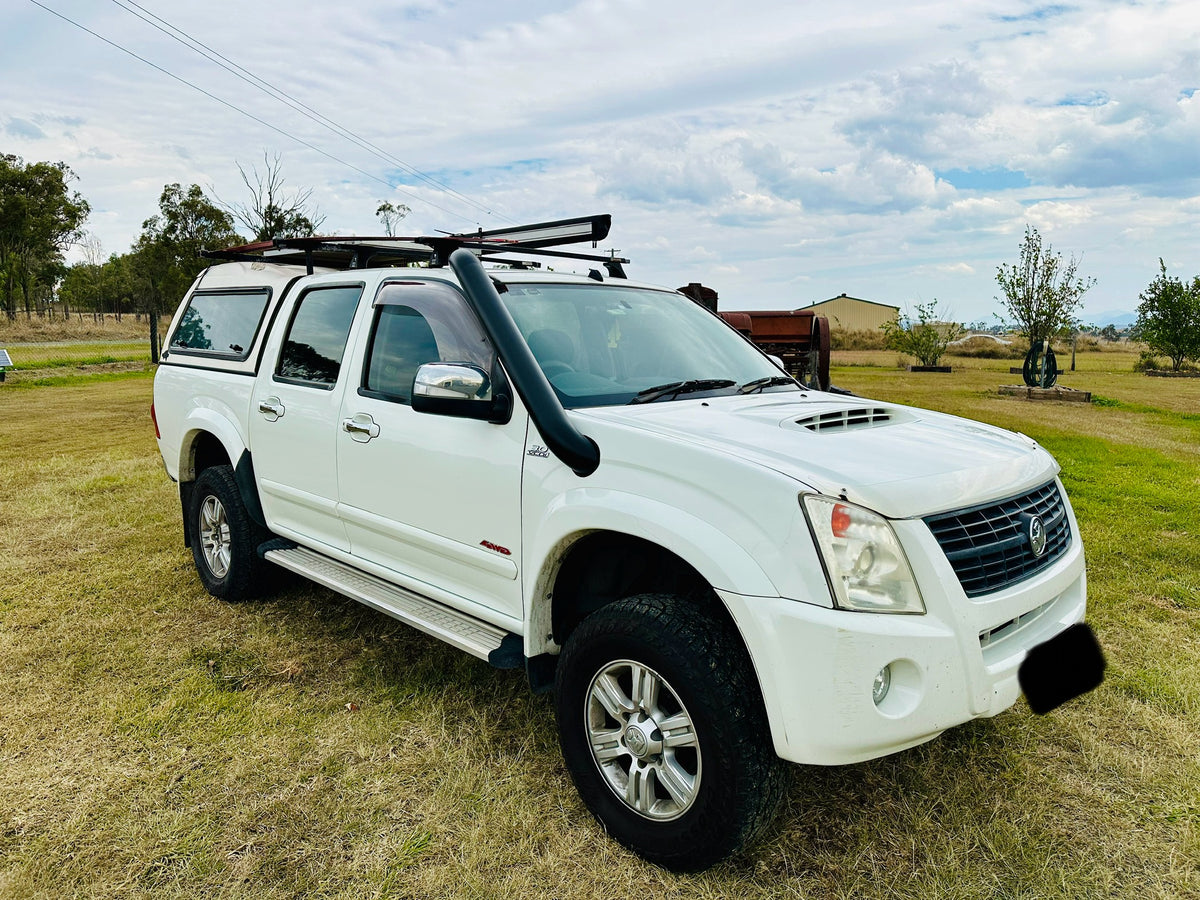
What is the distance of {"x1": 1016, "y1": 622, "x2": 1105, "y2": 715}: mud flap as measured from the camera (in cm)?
238

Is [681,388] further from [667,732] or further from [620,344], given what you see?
[667,732]

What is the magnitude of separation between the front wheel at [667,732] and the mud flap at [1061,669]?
2.60ft

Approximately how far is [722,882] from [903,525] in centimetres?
124

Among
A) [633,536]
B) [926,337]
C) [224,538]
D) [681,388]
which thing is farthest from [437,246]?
[926,337]

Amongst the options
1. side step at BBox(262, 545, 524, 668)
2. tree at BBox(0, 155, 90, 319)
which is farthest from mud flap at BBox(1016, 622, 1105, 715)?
tree at BBox(0, 155, 90, 319)

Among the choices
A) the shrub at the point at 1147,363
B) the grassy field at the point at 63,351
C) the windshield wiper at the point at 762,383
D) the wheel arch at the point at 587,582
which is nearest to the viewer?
the wheel arch at the point at 587,582

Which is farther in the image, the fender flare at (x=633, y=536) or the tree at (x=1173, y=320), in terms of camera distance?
the tree at (x=1173, y=320)

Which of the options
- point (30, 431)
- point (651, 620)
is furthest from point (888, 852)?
point (30, 431)

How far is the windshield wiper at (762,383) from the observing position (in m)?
3.33

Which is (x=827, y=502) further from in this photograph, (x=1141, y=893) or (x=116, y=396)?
(x=116, y=396)

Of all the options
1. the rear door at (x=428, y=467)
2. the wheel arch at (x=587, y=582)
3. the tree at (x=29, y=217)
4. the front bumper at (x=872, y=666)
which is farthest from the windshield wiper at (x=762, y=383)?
the tree at (x=29, y=217)

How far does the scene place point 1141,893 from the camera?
7.93 feet

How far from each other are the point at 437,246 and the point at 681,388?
1.21 metres

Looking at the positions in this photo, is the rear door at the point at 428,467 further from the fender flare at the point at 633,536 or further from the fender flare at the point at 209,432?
the fender flare at the point at 209,432
